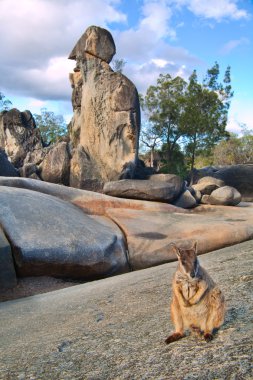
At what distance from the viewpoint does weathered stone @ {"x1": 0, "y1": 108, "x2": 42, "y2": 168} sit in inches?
1120

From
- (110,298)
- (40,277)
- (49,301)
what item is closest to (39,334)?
(110,298)

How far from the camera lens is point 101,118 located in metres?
19.1

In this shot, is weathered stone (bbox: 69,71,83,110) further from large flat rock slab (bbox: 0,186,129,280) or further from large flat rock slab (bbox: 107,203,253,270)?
large flat rock slab (bbox: 0,186,129,280)

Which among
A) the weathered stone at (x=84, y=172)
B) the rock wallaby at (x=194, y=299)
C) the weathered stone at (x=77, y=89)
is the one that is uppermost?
the weathered stone at (x=77, y=89)

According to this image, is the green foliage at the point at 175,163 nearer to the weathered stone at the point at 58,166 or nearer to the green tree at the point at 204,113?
the green tree at the point at 204,113

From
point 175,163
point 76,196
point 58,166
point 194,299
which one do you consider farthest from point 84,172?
point 194,299

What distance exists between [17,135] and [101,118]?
11.3 m

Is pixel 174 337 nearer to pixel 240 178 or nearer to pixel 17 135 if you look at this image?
pixel 240 178

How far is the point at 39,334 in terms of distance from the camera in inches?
224

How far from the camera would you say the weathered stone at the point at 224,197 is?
18.3 meters

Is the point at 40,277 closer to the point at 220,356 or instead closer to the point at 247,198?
the point at 220,356

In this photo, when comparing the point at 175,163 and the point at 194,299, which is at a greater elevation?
the point at 175,163

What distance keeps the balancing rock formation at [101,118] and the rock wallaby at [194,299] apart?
1468cm

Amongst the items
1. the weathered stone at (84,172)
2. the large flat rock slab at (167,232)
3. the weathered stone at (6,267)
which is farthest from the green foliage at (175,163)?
the weathered stone at (6,267)
